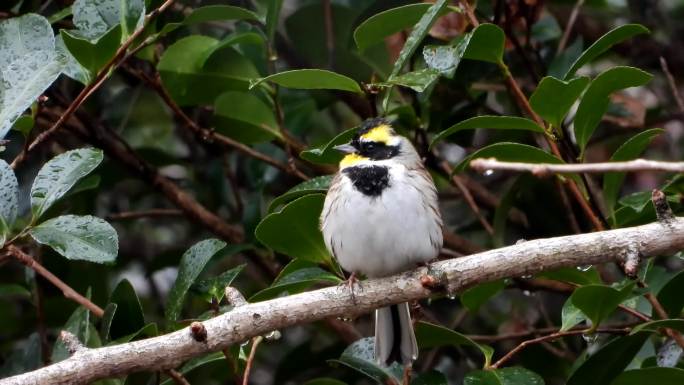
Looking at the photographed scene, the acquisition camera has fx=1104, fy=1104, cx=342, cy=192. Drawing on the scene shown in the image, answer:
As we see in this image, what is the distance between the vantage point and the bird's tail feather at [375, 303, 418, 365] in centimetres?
333

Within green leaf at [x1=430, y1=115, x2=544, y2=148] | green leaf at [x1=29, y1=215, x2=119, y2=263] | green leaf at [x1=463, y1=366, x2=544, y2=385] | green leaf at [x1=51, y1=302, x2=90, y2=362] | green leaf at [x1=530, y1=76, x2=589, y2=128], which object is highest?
green leaf at [x1=530, y1=76, x2=589, y2=128]

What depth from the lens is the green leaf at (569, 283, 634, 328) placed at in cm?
279

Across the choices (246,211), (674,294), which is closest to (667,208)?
(674,294)

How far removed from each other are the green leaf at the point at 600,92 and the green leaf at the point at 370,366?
866mm

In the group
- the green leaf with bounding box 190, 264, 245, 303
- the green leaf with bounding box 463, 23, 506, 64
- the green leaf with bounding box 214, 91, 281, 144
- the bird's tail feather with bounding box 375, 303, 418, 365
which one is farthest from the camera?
the green leaf with bounding box 214, 91, 281, 144

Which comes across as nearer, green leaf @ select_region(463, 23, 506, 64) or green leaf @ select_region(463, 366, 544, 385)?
green leaf @ select_region(463, 366, 544, 385)

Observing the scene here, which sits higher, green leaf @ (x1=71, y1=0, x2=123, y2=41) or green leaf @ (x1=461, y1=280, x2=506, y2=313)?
green leaf @ (x1=71, y1=0, x2=123, y2=41)

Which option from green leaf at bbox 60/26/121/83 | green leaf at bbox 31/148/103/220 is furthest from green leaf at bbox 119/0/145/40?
green leaf at bbox 31/148/103/220

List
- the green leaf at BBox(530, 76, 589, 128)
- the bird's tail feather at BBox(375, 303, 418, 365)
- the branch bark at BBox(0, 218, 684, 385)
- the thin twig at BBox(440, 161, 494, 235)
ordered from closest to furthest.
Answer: the branch bark at BBox(0, 218, 684, 385) → the green leaf at BBox(530, 76, 589, 128) → the bird's tail feather at BBox(375, 303, 418, 365) → the thin twig at BBox(440, 161, 494, 235)

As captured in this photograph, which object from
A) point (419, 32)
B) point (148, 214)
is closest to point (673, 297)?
point (419, 32)

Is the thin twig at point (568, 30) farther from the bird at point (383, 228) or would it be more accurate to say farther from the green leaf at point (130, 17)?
the green leaf at point (130, 17)

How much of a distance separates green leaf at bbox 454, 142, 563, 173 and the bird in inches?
18.1

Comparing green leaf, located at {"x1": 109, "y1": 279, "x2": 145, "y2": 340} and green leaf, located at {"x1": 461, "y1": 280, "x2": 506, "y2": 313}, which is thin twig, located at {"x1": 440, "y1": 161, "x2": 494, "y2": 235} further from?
green leaf, located at {"x1": 109, "y1": 279, "x2": 145, "y2": 340}

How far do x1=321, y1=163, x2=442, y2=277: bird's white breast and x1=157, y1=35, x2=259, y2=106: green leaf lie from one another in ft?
1.96
